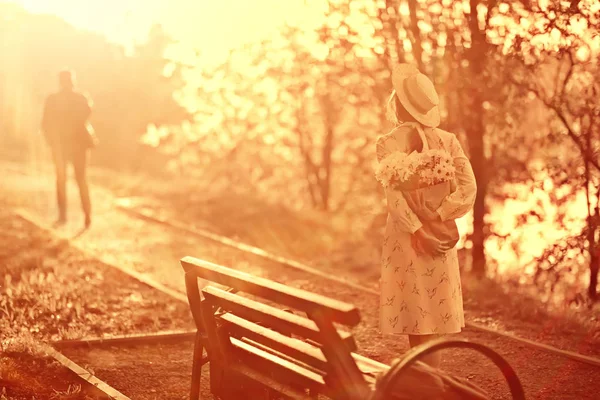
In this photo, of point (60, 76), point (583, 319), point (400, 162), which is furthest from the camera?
point (60, 76)

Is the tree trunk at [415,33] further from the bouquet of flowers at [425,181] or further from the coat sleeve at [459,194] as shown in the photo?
the bouquet of flowers at [425,181]

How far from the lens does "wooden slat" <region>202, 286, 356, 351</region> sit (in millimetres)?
4359

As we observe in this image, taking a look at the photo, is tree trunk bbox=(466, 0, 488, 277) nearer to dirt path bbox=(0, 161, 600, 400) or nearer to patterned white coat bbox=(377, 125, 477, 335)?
dirt path bbox=(0, 161, 600, 400)

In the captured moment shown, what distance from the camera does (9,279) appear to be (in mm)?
9203

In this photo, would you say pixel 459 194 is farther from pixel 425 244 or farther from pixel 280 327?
pixel 280 327

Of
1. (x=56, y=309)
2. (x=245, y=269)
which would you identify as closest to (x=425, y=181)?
(x=56, y=309)

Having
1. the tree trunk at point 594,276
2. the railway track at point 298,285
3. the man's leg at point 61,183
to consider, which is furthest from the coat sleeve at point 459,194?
the man's leg at point 61,183

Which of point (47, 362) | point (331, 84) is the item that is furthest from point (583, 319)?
point (331, 84)

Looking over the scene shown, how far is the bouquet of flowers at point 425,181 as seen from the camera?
524cm

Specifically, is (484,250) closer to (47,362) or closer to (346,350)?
(47,362)

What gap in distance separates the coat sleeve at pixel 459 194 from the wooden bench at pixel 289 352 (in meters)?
1.06

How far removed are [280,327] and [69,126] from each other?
10.2 metres

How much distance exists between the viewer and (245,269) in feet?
38.1

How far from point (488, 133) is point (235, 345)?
23.7ft
